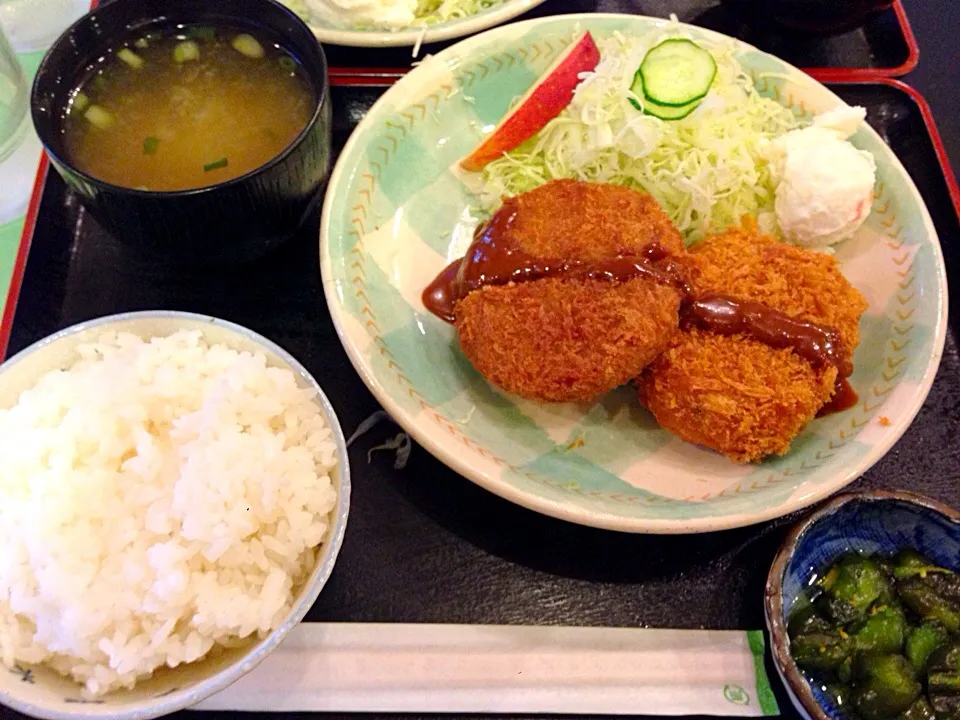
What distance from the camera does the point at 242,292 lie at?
7.05 ft

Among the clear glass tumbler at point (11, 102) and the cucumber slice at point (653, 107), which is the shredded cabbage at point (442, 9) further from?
the clear glass tumbler at point (11, 102)

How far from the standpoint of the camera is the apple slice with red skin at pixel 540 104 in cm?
237

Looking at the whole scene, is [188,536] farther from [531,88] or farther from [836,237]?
[836,237]

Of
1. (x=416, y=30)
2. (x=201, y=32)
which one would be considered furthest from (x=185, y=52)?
(x=416, y=30)

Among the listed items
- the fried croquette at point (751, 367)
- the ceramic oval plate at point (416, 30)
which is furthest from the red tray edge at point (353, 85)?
the fried croquette at point (751, 367)

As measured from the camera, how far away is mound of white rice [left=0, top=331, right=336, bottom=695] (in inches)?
52.9

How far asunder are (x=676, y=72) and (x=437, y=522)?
1.62 metres

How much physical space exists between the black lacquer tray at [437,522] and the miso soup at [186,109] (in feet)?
1.24

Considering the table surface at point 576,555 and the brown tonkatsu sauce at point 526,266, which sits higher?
the brown tonkatsu sauce at point 526,266

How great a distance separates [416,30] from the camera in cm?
246

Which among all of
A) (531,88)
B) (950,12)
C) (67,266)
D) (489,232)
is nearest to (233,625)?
(489,232)

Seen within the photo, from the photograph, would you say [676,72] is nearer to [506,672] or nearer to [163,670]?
[506,672]

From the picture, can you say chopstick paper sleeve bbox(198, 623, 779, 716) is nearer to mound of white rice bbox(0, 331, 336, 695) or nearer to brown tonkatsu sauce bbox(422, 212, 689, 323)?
mound of white rice bbox(0, 331, 336, 695)

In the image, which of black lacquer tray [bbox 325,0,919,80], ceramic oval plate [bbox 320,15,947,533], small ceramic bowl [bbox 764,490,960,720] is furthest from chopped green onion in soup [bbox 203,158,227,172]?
small ceramic bowl [bbox 764,490,960,720]
